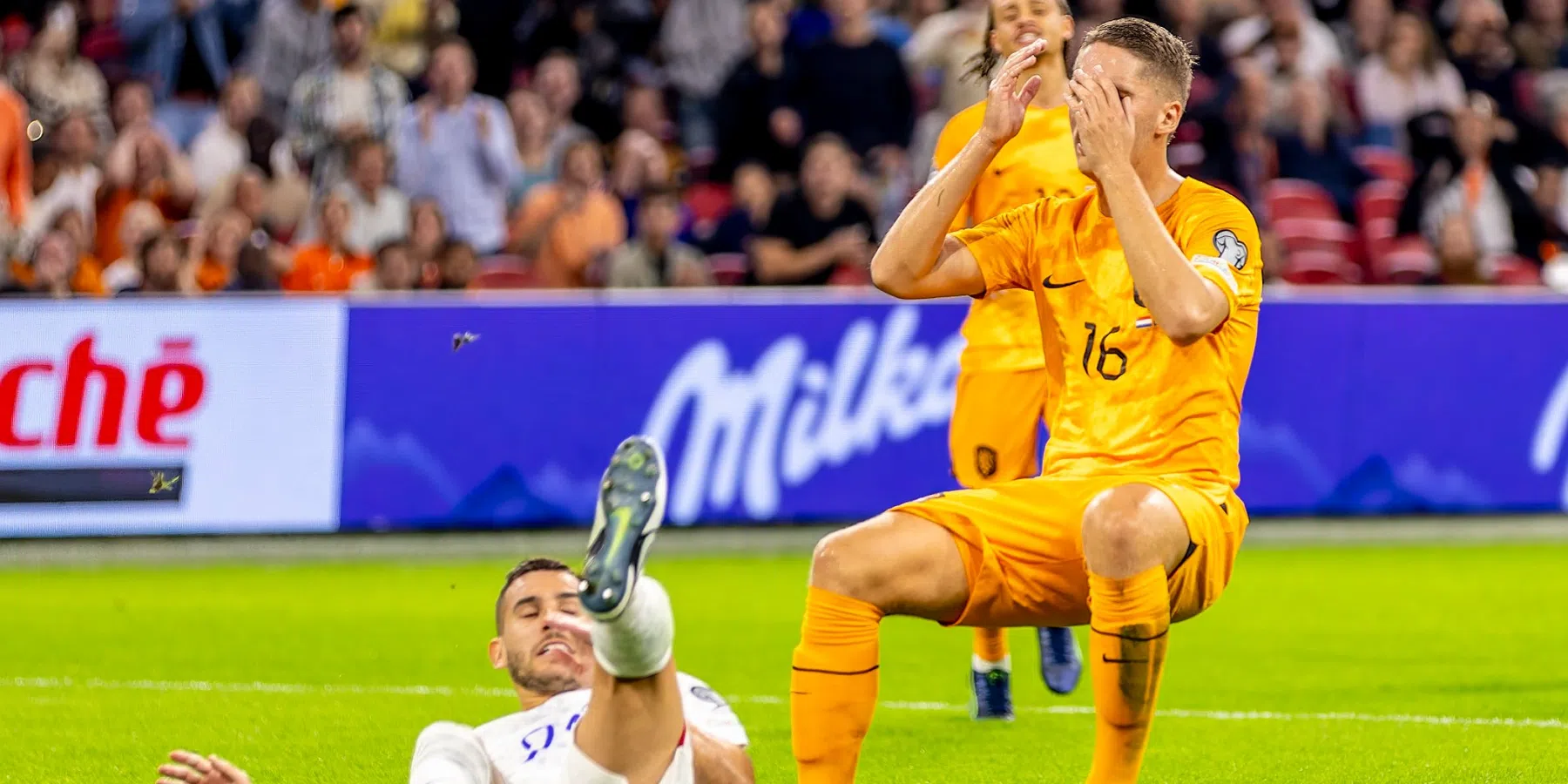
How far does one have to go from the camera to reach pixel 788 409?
1240cm

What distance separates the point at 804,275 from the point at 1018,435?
645cm

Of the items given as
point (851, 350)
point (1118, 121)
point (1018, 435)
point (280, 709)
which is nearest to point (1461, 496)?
point (851, 350)

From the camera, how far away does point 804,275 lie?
44.6 ft

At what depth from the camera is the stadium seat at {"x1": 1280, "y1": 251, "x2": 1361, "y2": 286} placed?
15.0 m

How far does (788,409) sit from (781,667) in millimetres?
3866

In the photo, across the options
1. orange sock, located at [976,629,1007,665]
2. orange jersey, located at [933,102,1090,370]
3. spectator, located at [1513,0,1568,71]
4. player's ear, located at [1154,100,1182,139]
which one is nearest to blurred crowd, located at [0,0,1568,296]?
spectator, located at [1513,0,1568,71]

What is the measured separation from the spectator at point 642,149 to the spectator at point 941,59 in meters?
1.74

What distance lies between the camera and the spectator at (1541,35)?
17781mm

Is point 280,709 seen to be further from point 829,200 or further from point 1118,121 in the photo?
point 829,200

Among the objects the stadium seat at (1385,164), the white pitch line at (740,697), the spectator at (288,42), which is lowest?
the white pitch line at (740,697)

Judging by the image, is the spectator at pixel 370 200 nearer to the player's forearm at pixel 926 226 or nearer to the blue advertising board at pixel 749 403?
the blue advertising board at pixel 749 403

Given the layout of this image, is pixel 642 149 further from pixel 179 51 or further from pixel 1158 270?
pixel 1158 270

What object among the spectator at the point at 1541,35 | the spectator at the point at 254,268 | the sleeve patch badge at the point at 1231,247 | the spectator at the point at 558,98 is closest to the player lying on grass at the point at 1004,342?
the sleeve patch badge at the point at 1231,247

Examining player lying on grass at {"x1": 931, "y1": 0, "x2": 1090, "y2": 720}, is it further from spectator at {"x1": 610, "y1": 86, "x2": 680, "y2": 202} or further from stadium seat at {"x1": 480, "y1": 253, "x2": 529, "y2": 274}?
spectator at {"x1": 610, "y1": 86, "x2": 680, "y2": 202}
